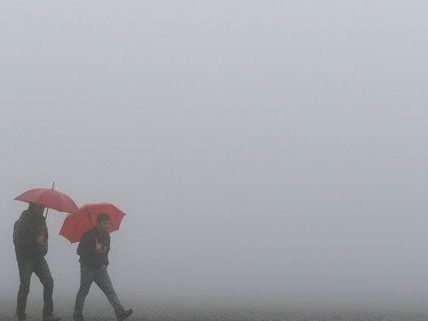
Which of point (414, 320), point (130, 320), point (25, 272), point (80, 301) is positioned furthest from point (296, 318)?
point (25, 272)

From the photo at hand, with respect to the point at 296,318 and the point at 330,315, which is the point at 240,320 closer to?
the point at 296,318

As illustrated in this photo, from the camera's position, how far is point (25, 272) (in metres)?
10.9

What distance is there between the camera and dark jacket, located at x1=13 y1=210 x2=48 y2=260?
10.7 metres

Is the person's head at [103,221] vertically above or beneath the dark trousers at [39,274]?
above

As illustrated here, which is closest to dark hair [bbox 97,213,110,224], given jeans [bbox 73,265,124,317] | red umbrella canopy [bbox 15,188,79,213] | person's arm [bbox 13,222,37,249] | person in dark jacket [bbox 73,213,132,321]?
person in dark jacket [bbox 73,213,132,321]

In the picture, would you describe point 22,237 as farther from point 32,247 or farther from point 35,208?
point 35,208

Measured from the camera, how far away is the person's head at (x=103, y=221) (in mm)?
10773

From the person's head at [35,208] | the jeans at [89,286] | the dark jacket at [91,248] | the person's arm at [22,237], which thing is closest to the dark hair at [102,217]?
the dark jacket at [91,248]

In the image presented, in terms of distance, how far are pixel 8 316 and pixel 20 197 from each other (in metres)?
2.99

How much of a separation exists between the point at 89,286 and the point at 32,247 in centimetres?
110

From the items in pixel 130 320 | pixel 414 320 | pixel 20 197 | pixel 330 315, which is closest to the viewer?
pixel 20 197

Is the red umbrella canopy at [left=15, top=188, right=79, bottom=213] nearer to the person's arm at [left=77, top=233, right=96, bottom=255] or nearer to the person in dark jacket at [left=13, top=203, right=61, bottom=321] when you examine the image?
the person in dark jacket at [left=13, top=203, right=61, bottom=321]

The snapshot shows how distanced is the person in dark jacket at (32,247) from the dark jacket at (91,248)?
2.14ft

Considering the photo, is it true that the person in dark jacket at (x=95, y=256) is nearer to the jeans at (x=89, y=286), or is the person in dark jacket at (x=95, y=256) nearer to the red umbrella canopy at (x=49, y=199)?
the jeans at (x=89, y=286)
